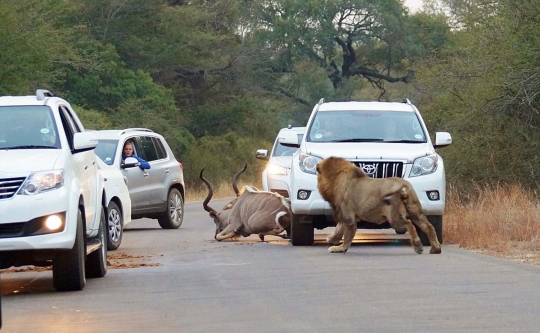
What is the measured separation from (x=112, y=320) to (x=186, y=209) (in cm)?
2021

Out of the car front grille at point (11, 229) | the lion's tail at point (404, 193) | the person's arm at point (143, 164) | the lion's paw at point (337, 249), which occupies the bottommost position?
the lion's paw at point (337, 249)

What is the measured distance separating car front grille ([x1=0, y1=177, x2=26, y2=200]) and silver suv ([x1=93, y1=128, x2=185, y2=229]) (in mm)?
8909

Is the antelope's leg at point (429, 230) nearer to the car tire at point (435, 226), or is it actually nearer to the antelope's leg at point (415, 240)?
the antelope's leg at point (415, 240)

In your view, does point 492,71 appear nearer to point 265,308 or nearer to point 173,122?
point 265,308

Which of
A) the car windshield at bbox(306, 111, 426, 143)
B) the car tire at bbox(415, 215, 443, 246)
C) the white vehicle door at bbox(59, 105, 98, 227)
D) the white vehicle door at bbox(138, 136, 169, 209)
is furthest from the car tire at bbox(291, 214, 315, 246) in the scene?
the white vehicle door at bbox(138, 136, 169, 209)

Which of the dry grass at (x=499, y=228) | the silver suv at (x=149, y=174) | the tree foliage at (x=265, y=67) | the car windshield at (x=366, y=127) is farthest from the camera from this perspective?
the tree foliage at (x=265, y=67)

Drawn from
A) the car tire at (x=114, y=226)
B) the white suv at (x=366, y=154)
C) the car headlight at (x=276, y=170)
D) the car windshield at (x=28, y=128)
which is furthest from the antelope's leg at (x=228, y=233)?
the car windshield at (x=28, y=128)

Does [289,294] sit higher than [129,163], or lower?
higher

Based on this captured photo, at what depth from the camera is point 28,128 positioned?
11977 mm

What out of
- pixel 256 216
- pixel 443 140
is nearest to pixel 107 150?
pixel 256 216

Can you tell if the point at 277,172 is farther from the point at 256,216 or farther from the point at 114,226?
the point at 114,226

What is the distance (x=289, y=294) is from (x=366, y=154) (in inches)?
201

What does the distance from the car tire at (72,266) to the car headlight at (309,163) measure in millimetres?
4746

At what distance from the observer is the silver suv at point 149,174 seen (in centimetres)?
2016
